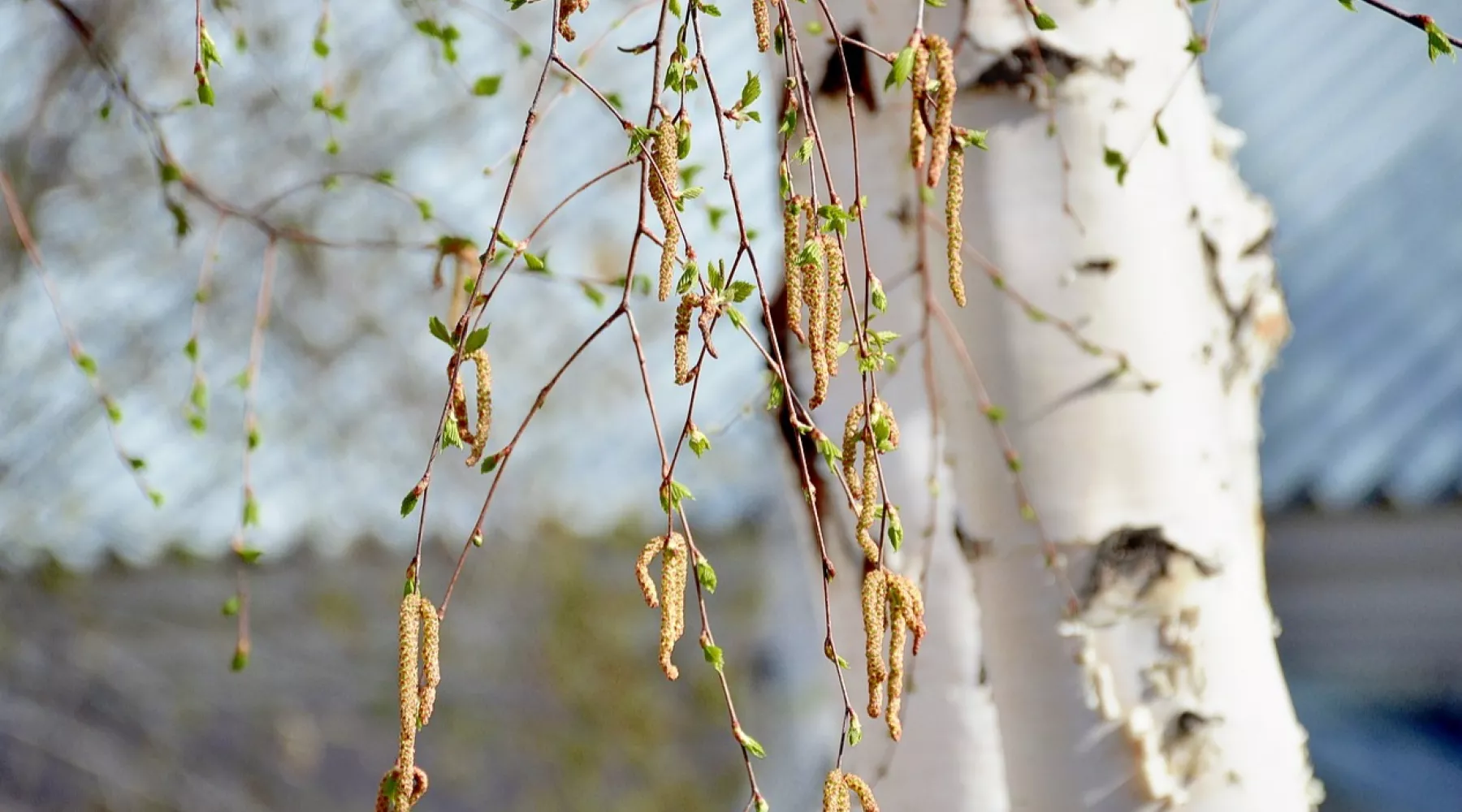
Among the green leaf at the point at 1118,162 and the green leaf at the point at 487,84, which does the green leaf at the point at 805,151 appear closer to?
the green leaf at the point at 1118,162

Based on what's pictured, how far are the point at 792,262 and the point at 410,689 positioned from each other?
0.22m

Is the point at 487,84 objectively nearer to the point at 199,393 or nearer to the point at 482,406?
the point at 199,393

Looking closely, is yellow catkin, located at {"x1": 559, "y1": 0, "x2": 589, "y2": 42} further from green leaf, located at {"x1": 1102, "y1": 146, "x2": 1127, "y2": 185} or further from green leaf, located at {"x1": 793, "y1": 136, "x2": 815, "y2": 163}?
green leaf, located at {"x1": 1102, "y1": 146, "x2": 1127, "y2": 185}

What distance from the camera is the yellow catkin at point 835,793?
549 millimetres

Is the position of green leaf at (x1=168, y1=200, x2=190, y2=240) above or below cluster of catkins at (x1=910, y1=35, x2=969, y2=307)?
above

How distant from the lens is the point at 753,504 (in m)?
3.10

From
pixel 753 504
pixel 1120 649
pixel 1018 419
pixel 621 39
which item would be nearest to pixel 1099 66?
pixel 1018 419

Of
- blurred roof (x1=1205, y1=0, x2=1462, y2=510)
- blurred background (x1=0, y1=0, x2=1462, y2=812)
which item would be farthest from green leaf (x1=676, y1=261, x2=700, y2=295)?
blurred roof (x1=1205, y1=0, x2=1462, y2=510)

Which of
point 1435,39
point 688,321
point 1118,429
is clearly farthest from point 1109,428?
point 688,321

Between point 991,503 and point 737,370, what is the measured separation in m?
2.43

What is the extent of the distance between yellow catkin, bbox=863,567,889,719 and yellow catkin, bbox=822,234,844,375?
0.27ft

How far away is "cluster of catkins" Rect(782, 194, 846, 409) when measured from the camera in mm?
503

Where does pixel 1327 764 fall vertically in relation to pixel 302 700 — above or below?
below

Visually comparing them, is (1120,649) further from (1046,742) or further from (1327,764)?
(1327,764)
